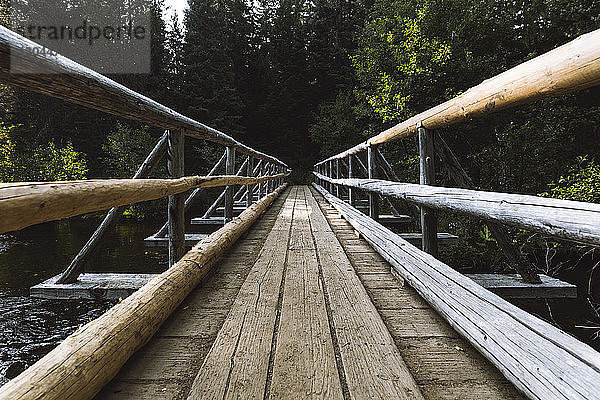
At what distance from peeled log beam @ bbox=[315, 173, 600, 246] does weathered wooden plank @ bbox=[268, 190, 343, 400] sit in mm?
673

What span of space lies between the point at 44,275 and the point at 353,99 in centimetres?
1997

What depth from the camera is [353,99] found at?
893 inches

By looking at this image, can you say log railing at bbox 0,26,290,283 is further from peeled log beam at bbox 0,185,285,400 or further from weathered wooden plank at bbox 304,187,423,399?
weathered wooden plank at bbox 304,187,423,399

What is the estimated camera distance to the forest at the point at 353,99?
948 centimetres

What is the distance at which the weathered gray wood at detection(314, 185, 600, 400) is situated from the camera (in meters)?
0.81

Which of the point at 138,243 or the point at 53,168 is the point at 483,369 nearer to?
the point at 138,243

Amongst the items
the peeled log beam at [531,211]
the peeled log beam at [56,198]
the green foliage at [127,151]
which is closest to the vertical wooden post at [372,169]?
the peeled log beam at [531,211]

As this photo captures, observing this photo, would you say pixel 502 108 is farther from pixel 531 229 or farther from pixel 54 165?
pixel 54 165

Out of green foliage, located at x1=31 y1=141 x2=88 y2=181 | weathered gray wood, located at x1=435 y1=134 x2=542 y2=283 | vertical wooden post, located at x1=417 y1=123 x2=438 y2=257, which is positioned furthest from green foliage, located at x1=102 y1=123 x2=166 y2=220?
weathered gray wood, located at x1=435 y1=134 x2=542 y2=283

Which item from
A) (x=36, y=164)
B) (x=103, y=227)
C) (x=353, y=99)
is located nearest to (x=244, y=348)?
(x=103, y=227)

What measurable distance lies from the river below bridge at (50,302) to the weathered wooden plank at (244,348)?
53.3 inches

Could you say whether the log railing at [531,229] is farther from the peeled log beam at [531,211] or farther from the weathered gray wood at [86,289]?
the weathered gray wood at [86,289]

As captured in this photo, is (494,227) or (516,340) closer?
(516,340)

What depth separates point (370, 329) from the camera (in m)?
1.35
